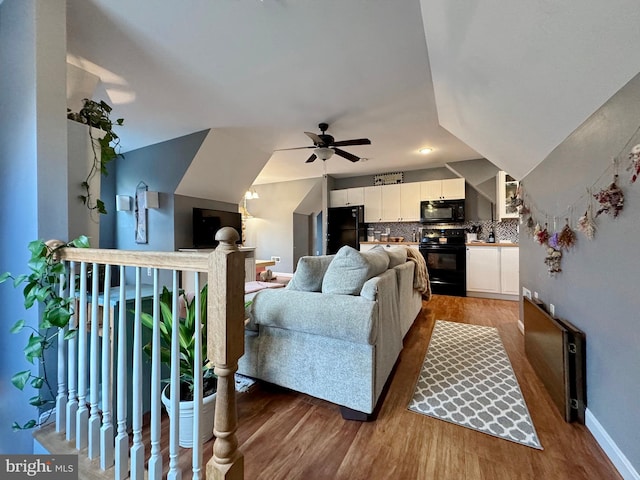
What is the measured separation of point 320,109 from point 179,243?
9.37ft

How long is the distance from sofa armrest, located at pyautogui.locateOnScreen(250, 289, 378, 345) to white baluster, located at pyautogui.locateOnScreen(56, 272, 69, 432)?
946 mm

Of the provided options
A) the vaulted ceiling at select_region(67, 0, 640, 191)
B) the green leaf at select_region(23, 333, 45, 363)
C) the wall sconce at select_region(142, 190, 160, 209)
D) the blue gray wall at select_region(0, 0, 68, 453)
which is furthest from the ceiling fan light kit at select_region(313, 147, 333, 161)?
the green leaf at select_region(23, 333, 45, 363)

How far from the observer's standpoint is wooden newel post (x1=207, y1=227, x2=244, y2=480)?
763 millimetres

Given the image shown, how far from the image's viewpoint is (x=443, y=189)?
5109 mm

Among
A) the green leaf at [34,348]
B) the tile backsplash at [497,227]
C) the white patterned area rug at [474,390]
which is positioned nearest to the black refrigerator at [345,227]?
the tile backsplash at [497,227]

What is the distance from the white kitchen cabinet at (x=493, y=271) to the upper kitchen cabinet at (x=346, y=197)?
7.91ft

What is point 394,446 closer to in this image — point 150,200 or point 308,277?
point 308,277

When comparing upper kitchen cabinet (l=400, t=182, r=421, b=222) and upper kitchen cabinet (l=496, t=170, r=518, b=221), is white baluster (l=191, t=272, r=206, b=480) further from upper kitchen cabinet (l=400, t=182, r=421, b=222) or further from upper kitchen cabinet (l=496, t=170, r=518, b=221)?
upper kitchen cabinet (l=400, t=182, r=421, b=222)

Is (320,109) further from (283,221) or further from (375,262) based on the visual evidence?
(283,221)

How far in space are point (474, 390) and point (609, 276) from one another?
1.10m

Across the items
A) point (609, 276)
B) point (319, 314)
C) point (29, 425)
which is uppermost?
point (609, 276)

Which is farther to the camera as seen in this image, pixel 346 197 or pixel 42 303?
pixel 346 197

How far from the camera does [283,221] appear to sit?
662cm

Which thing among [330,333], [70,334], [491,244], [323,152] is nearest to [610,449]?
[330,333]
